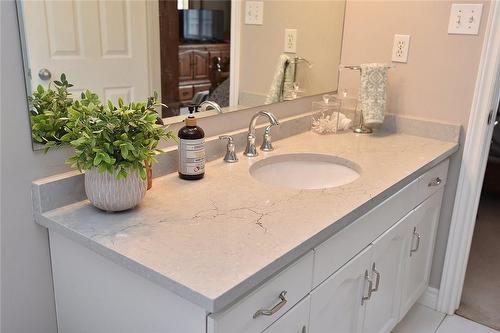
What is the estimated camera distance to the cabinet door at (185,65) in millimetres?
1465

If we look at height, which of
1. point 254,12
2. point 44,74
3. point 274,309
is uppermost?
point 254,12

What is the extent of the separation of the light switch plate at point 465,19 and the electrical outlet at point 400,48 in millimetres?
175

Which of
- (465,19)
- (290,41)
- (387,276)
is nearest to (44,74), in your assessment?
(290,41)

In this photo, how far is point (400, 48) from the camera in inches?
77.7

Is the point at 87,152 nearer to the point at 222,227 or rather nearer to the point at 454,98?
the point at 222,227

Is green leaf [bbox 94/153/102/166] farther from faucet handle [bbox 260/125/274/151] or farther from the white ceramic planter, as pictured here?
faucet handle [bbox 260/125/274/151]

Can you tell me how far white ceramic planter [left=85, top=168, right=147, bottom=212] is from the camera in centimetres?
107

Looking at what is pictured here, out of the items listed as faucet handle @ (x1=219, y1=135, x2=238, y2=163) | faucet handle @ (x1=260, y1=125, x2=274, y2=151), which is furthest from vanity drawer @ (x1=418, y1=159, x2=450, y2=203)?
Answer: faucet handle @ (x1=219, y1=135, x2=238, y2=163)

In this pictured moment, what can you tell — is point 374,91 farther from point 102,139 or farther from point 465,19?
point 102,139

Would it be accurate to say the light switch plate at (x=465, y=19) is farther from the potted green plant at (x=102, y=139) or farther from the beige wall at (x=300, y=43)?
the potted green plant at (x=102, y=139)

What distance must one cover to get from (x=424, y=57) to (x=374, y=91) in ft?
0.82

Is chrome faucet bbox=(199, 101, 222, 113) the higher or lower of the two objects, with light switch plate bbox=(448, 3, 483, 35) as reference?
lower

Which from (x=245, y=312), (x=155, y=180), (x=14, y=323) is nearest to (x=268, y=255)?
(x=245, y=312)

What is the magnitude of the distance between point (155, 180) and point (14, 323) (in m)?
0.51
